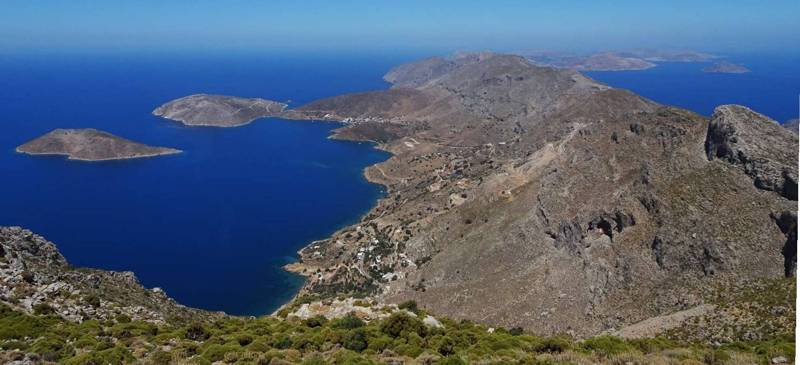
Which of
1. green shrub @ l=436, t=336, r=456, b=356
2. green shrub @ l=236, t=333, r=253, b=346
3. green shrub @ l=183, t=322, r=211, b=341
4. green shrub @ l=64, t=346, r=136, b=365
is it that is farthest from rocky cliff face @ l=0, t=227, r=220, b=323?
green shrub @ l=436, t=336, r=456, b=356

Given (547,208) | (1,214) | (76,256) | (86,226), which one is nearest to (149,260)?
(76,256)

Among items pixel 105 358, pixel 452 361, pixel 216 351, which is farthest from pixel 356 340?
pixel 105 358

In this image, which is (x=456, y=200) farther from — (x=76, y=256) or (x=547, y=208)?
(x=76, y=256)

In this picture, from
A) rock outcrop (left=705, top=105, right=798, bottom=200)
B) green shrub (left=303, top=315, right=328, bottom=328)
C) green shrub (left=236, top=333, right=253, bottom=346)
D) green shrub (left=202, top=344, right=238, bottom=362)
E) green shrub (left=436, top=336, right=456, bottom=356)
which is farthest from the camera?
rock outcrop (left=705, top=105, right=798, bottom=200)

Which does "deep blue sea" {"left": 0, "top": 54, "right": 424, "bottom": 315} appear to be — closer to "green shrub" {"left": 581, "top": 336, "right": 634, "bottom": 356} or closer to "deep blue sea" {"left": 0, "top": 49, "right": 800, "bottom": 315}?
"deep blue sea" {"left": 0, "top": 49, "right": 800, "bottom": 315}

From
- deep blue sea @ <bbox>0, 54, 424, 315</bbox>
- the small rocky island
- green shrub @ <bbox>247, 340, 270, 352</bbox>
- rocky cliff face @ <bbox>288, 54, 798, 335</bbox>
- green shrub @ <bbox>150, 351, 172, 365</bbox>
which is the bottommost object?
deep blue sea @ <bbox>0, 54, 424, 315</bbox>

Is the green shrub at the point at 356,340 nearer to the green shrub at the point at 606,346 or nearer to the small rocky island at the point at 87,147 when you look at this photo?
the green shrub at the point at 606,346
